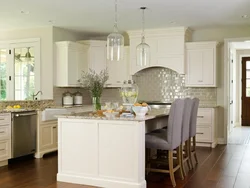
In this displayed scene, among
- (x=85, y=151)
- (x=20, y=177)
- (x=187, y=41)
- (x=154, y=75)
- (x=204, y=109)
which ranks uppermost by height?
(x=187, y=41)

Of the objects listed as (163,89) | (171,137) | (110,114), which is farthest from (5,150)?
(163,89)

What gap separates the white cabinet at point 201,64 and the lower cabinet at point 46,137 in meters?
3.00

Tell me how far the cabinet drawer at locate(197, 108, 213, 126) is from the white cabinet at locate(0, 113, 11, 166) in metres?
3.76

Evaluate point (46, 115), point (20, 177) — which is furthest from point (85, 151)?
point (46, 115)

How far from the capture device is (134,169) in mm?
3877

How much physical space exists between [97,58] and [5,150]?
323 centimetres

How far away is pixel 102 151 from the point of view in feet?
13.4

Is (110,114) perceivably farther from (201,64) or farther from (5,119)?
(201,64)

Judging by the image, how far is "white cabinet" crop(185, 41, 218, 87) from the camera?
6922mm

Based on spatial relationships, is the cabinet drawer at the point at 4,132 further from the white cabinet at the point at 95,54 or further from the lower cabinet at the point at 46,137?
the white cabinet at the point at 95,54

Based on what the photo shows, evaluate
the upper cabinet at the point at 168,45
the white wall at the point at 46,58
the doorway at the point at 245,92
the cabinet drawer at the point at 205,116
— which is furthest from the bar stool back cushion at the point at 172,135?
the doorway at the point at 245,92

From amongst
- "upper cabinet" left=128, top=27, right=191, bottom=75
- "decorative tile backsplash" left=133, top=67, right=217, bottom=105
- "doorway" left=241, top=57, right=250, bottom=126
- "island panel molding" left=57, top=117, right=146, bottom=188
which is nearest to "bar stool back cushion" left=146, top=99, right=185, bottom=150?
"island panel molding" left=57, top=117, right=146, bottom=188

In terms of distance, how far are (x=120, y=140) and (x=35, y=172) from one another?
1611 mm

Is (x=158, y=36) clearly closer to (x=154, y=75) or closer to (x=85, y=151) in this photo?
(x=154, y=75)
